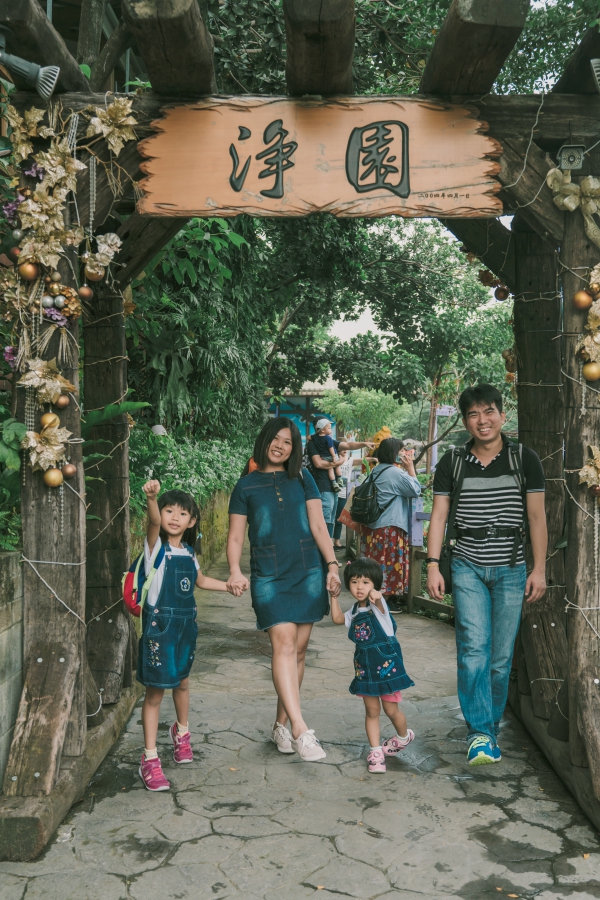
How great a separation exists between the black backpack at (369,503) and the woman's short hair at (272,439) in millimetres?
3093

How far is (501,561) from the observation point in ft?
12.7

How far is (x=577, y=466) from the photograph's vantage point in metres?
3.66

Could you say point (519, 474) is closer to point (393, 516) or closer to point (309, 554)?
point (309, 554)

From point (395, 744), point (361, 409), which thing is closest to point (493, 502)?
point (395, 744)

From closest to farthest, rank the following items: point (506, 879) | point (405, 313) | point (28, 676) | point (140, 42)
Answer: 1. point (506, 879)
2. point (140, 42)
3. point (28, 676)
4. point (405, 313)

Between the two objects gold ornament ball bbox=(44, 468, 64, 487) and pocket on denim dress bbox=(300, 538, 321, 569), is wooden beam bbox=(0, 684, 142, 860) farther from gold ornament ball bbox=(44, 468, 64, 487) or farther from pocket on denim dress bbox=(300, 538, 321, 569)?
pocket on denim dress bbox=(300, 538, 321, 569)

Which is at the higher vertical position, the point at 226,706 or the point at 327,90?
the point at 327,90

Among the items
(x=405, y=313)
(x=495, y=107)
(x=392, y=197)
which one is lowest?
(x=392, y=197)

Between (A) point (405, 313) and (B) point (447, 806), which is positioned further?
(A) point (405, 313)

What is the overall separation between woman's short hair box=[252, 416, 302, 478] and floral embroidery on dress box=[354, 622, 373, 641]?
804mm

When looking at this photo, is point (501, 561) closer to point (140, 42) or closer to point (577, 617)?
point (577, 617)

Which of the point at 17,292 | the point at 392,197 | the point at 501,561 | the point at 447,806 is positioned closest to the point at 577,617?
the point at 501,561

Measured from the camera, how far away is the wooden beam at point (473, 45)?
10.2ft

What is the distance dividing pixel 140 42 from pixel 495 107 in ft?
5.18
